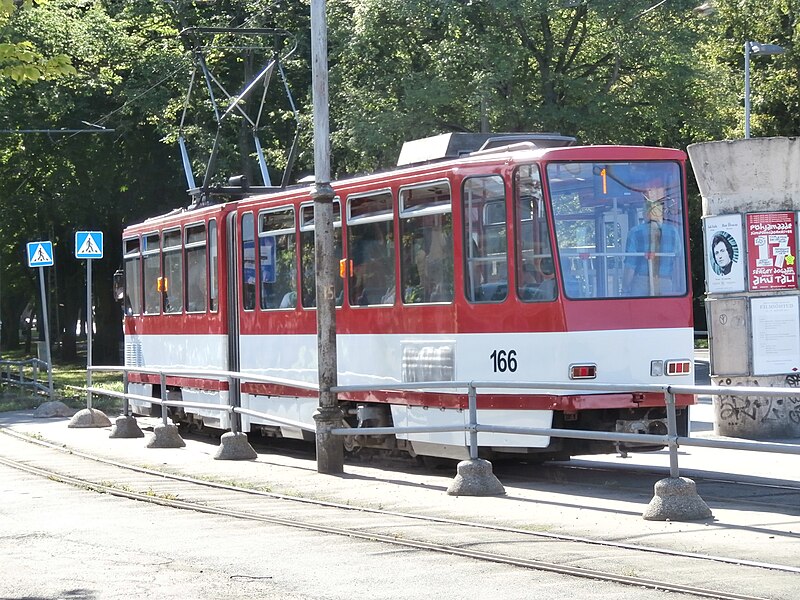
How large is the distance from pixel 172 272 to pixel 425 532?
483 inches

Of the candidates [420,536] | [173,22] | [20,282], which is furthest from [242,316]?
[20,282]

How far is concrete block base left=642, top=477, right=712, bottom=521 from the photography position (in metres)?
10.7

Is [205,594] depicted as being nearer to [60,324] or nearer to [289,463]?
[289,463]

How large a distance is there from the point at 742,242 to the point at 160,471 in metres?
7.37

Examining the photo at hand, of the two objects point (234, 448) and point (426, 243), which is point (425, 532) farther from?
point (234, 448)

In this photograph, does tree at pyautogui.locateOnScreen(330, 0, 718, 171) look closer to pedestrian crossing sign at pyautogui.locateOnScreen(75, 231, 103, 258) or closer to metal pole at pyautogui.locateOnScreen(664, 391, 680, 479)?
pedestrian crossing sign at pyautogui.locateOnScreen(75, 231, 103, 258)

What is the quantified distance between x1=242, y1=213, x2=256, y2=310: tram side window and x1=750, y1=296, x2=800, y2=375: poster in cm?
624

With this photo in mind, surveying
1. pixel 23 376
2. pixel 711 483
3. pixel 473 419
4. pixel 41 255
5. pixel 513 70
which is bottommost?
pixel 711 483

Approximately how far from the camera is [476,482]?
41.7 ft

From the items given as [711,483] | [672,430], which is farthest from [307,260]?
[672,430]

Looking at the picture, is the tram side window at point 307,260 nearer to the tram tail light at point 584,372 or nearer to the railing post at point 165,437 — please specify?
the railing post at point 165,437

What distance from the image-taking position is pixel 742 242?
1756cm

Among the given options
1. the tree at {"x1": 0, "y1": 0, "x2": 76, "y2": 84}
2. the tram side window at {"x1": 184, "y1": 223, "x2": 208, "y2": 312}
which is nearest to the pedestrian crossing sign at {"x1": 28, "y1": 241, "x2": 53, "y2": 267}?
the tram side window at {"x1": 184, "y1": 223, "x2": 208, "y2": 312}

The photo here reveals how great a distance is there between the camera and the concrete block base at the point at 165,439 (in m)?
19.0
